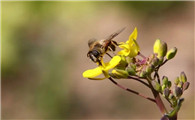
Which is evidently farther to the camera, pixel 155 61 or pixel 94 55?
pixel 94 55

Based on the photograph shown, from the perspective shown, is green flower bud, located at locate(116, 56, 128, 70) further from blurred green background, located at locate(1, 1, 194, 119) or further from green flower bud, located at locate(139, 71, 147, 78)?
blurred green background, located at locate(1, 1, 194, 119)

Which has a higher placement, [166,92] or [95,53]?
[95,53]

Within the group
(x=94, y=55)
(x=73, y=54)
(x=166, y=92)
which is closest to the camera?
(x=166, y=92)

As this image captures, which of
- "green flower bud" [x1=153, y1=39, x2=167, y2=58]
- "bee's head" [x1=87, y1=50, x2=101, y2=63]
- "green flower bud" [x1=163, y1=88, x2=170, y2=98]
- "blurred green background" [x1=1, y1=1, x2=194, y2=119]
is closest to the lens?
"green flower bud" [x1=163, y1=88, x2=170, y2=98]

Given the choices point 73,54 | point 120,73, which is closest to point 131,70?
point 120,73

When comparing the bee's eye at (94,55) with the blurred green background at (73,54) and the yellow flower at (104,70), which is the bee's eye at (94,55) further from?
the blurred green background at (73,54)

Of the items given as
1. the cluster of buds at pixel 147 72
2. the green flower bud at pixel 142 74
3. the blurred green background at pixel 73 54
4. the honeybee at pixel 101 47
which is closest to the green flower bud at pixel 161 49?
the cluster of buds at pixel 147 72

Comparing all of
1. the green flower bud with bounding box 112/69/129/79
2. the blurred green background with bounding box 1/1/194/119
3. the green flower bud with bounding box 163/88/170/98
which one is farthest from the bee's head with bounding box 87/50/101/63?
the blurred green background with bounding box 1/1/194/119

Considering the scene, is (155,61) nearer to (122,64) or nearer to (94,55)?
(122,64)

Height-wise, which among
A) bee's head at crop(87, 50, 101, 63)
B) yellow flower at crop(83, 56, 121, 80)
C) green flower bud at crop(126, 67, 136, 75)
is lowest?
green flower bud at crop(126, 67, 136, 75)
